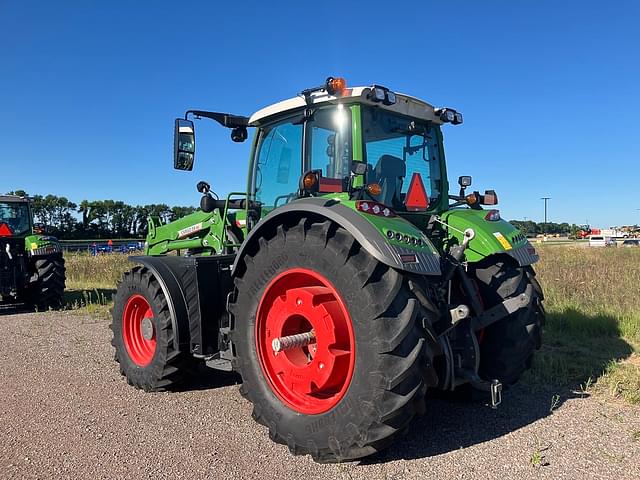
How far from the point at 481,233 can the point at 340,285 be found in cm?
143

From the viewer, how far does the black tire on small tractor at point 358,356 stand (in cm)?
282

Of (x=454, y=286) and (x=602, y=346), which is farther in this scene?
(x=602, y=346)

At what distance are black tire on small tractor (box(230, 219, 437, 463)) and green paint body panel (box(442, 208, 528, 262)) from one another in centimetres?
116

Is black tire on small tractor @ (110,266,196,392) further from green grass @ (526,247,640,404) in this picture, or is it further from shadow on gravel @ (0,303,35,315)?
shadow on gravel @ (0,303,35,315)

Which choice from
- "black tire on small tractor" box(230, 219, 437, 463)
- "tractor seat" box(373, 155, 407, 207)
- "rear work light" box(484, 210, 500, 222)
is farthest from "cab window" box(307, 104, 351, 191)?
→ "rear work light" box(484, 210, 500, 222)

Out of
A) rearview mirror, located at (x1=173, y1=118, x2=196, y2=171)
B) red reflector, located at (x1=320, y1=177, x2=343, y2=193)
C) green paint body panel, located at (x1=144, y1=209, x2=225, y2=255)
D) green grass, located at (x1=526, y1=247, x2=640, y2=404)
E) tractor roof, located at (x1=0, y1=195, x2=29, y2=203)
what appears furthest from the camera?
tractor roof, located at (x1=0, y1=195, x2=29, y2=203)

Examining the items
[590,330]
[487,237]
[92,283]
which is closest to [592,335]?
[590,330]

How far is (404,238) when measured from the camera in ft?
10.0

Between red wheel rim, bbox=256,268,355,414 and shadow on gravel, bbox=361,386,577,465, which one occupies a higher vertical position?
red wheel rim, bbox=256,268,355,414

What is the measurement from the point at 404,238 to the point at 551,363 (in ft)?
9.55

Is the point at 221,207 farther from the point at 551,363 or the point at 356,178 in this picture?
the point at 551,363

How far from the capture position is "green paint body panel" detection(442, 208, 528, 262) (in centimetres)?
387

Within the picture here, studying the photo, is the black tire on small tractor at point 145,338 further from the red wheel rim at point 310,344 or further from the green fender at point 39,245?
the green fender at point 39,245

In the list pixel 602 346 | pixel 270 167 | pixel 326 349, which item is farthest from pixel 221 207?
pixel 602 346
